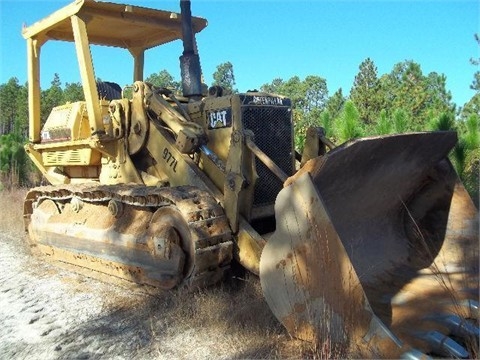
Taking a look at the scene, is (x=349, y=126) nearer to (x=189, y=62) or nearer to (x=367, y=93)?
(x=189, y=62)

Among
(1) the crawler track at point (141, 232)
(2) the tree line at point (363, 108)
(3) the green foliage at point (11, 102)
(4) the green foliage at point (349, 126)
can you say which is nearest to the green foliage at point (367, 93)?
(2) the tree line at point (363, 108)

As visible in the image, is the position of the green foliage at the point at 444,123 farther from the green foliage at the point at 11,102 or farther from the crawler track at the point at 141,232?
the green foliage at the point at 11,102

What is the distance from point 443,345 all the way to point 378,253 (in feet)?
4.68

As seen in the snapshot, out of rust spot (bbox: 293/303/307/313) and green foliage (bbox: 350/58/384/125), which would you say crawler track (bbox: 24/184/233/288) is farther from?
green foliage (bbox: 350/58/384/125)

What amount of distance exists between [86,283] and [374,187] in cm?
328

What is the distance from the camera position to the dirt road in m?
3.61

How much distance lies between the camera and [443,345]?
318cm

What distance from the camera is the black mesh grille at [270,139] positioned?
17.1ft

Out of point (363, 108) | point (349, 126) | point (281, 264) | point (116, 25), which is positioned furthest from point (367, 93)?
point (281, 264)

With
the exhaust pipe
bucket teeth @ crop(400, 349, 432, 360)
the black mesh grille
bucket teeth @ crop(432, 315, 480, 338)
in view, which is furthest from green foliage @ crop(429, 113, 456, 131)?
bucket teeth @ crop(400, 349, 432, 360)

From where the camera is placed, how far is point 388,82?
198 ft

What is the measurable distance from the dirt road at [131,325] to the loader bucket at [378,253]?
0.43 metres

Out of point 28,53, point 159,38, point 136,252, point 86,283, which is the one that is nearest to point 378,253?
point 136,252

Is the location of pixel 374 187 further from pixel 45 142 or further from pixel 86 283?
pixel 45 142
